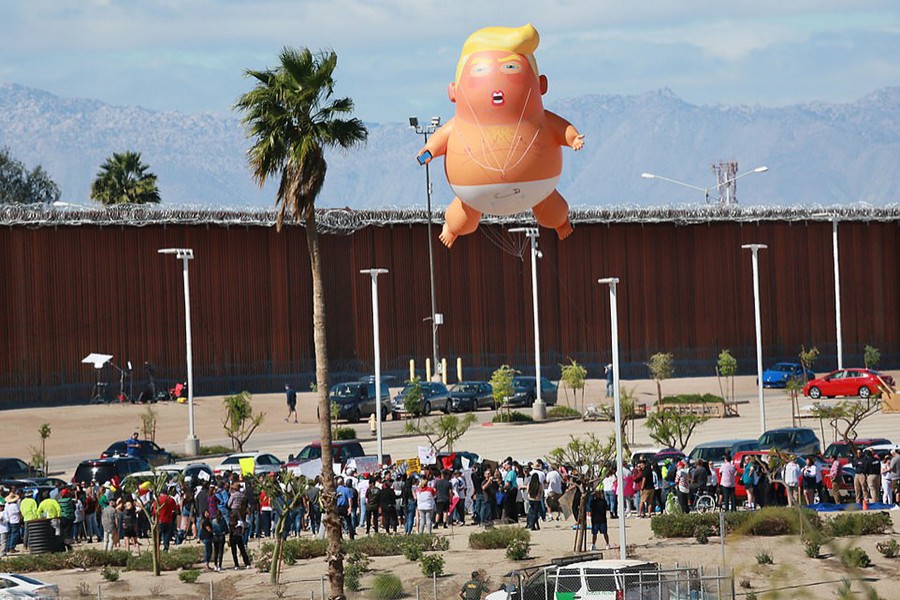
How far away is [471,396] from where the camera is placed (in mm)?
51594

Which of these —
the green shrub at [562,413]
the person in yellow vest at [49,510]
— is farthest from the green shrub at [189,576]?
the green shrub at [562,413]

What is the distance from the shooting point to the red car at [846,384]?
50.1m

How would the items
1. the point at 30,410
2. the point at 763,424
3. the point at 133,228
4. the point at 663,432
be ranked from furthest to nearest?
the point at 133,228 → the point at 30,410 → the point at 763,424 → the point at 663,432

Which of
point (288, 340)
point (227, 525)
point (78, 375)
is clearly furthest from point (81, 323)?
point (227, 525)

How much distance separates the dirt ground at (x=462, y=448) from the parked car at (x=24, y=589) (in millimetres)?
807

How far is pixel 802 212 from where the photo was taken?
216 feet

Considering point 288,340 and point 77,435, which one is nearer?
point 77,435

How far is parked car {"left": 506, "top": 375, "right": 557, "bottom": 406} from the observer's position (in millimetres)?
51812

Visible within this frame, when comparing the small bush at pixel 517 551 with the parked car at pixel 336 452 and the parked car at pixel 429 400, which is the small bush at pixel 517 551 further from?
the parked car at pixel 429 400

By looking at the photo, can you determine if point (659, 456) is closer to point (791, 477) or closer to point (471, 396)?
point (791, 477)

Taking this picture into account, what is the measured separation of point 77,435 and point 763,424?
22951 mm

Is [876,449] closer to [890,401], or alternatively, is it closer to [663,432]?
[663,432]

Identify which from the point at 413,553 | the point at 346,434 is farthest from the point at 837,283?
the point at 413,553

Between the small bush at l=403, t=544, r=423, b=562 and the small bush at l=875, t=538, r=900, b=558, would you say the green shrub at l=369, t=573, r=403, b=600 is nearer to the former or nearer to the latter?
the small bush at l=403, t=544, r=423, b=562
